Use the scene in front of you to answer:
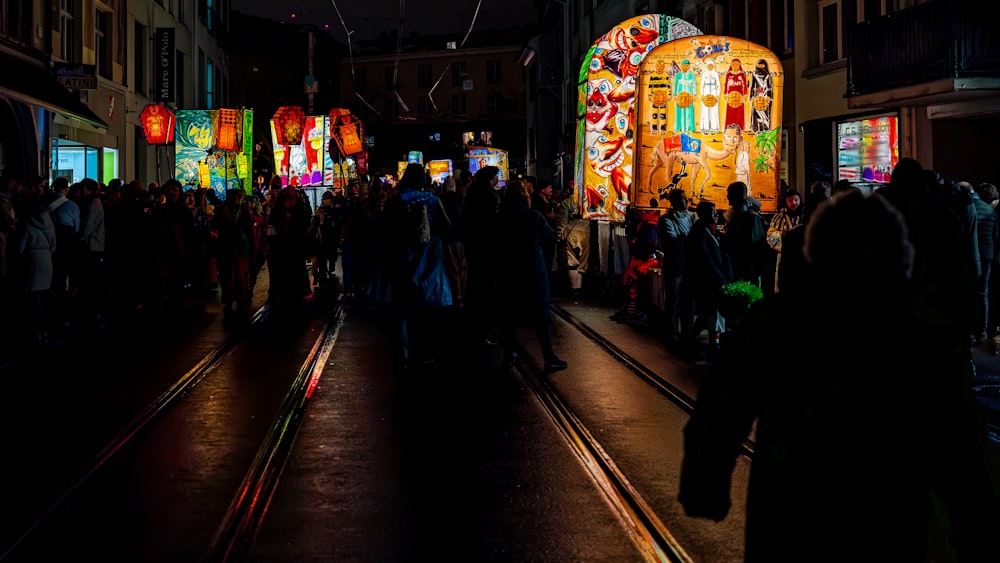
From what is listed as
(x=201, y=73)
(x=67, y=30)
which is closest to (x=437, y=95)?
(x=201, y=73)

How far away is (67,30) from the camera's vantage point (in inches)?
1015

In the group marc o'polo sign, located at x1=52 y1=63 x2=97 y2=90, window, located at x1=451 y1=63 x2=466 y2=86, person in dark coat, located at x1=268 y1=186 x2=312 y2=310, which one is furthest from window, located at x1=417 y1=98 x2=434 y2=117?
person in dark coat, located at x1=268 y1=186 x2=312 y2=310

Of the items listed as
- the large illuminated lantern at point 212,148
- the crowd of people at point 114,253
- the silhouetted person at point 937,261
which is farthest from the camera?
the large illuminated lantern at point 212,148

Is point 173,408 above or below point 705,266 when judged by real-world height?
below

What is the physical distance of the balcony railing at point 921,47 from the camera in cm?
1574

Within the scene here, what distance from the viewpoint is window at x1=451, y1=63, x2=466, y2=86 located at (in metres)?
85.5

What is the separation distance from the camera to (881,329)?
286cm

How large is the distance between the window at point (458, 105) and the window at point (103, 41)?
58581 mm

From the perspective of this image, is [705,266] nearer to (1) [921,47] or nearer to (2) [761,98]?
(2) [761,98]

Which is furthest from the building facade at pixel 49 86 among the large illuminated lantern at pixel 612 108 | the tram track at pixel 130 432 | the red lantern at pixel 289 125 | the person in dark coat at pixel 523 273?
the person in dark coat at pixel 523 273

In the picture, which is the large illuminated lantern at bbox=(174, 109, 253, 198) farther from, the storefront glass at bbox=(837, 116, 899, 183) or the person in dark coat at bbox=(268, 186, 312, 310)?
the storefront glass at bbox=(837, 116, 899, 183)

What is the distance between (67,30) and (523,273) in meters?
19.0

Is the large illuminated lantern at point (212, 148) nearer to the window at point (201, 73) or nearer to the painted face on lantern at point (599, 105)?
the window at point (201, 73)

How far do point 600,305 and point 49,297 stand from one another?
317 inches
